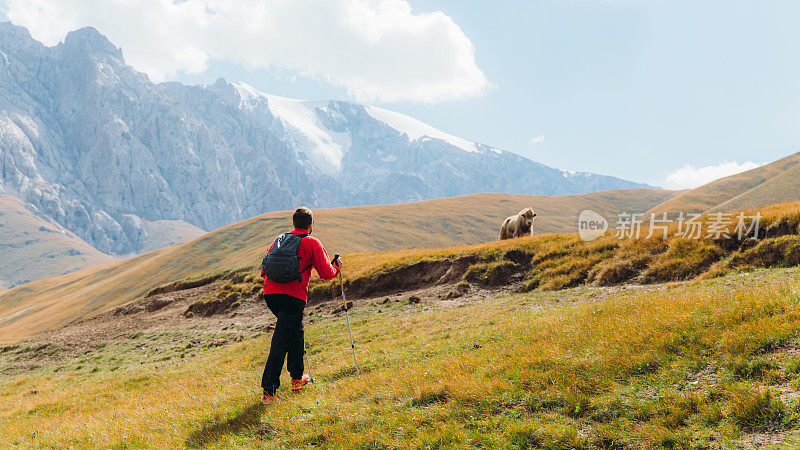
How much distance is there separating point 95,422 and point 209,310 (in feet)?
69.1

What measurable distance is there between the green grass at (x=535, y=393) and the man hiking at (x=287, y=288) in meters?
0.86

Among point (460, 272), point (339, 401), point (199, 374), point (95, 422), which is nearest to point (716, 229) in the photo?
point (460, 272)

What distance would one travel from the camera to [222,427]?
8672 millimetres

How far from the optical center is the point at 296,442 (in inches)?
291

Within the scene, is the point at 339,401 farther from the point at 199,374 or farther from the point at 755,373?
the point at 199,374

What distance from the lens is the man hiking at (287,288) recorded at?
923 centimetres

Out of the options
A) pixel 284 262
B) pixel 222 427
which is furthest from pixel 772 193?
pixel 222 427

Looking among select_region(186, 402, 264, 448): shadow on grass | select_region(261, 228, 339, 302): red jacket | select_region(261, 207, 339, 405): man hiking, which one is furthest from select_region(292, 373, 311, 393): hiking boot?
select_region(261, 228, 339, 302): red jacket

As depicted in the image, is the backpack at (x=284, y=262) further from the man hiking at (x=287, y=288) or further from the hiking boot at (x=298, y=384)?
the hiking boot at (x=298, y=384)

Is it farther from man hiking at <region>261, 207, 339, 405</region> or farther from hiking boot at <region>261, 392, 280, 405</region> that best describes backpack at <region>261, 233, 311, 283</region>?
hiking boot at <region>261, 392, 280, 405</region>

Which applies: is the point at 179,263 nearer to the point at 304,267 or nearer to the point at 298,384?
the point at 298,384

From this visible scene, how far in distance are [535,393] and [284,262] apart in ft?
18.4

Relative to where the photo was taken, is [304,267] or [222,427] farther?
[304,267]

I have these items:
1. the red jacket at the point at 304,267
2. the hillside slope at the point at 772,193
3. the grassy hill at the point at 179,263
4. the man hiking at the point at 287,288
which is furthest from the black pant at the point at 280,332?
the hillside slope at the point at 772,193
